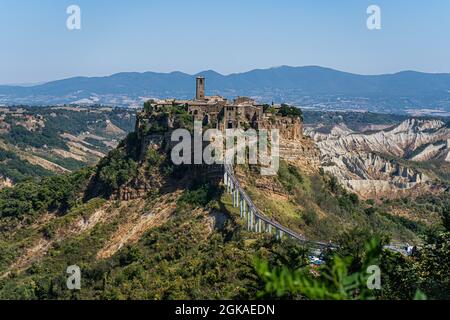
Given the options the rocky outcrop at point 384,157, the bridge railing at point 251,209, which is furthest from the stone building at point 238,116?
the rocky outcrop at point 384,157

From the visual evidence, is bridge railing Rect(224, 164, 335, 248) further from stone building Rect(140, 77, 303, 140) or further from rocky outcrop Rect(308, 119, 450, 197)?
rocky outcrop Rect(308, 119, 450, 197)

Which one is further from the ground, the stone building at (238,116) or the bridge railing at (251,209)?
the stone building at (238,116)

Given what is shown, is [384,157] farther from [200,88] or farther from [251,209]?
[251,209]

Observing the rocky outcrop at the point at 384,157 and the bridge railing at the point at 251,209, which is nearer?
the bridge railing at the point at 251,209

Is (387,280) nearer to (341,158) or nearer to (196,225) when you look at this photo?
(196,225)

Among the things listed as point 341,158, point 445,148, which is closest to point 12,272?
point 341,158

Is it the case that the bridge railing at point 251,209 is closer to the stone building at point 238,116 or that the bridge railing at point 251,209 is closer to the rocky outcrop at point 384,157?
the stone building at point 238,116

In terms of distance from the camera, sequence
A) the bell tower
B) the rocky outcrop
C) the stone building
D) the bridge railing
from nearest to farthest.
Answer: the bridge railing, the stone building, the bell tower, the rocky outcrop

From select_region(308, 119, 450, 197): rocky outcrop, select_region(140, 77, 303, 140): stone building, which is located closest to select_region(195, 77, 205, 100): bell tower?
select_region(140, 77, 303, 140): stone building

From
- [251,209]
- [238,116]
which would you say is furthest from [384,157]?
[251,209]

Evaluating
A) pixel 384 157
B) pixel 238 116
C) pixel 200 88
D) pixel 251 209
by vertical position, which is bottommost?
pixel 384 157

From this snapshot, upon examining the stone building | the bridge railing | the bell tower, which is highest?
the bell tower
